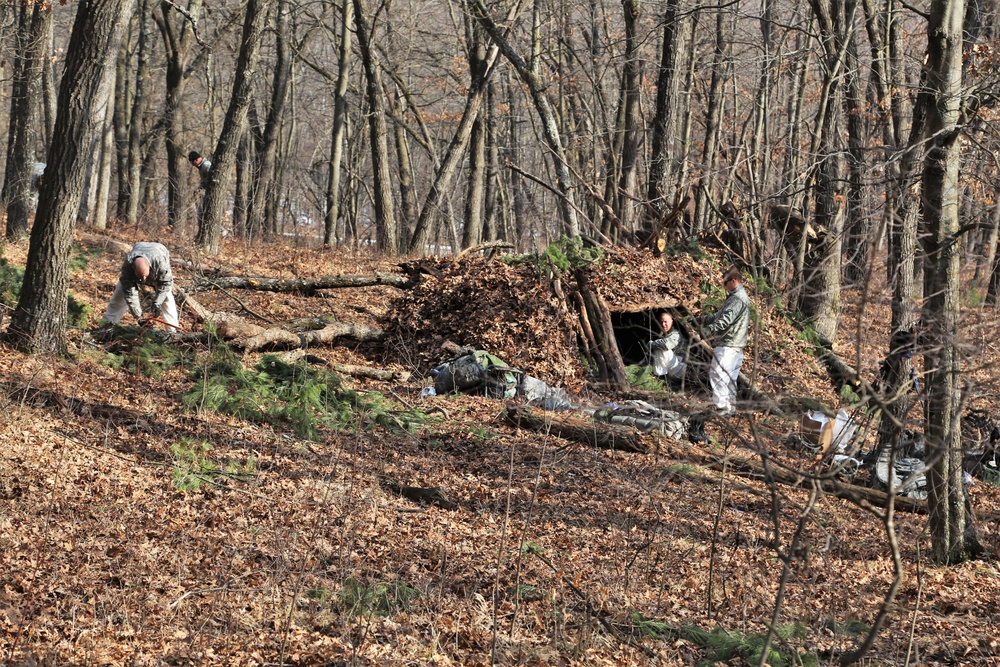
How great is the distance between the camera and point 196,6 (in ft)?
66.8

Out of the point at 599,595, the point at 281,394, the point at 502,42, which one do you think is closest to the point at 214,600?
the point at 599,595

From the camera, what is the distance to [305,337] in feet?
38.5

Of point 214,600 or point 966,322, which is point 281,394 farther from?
point 966,322

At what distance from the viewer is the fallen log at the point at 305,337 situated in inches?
434

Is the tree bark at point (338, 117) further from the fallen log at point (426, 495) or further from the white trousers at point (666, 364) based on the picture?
the fallen log at point (426, 495)

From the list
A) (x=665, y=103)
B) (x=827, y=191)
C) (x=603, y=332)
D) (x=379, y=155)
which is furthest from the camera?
(x=379, y=155)

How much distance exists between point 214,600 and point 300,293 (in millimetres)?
9367

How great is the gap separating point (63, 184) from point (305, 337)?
3.78 m

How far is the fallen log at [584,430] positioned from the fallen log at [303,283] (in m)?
3.88

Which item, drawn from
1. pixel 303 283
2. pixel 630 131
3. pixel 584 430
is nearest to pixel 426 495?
pixel 584 430

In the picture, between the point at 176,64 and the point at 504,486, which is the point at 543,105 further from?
the point at 504,486

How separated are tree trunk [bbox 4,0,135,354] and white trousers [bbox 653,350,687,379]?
6775 mm

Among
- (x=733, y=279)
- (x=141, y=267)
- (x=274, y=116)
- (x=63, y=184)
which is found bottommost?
(x=141, y=267)

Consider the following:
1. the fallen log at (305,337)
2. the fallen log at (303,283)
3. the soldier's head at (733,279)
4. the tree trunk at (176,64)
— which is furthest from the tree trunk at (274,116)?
the soldier's head at (733,279)
